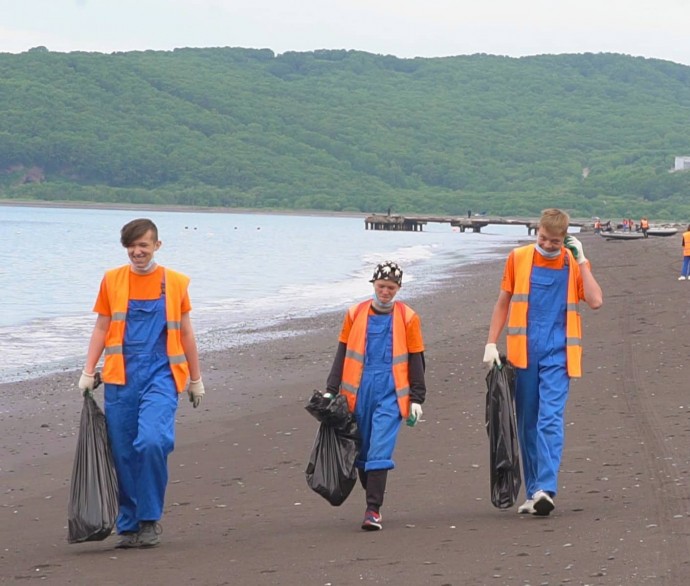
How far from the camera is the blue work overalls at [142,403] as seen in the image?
264 inches

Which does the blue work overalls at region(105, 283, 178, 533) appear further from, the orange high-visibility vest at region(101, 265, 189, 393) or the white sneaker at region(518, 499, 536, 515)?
the white sneaker at region(518, 499, 536, 515)

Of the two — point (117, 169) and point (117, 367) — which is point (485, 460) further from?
point (117, 169)

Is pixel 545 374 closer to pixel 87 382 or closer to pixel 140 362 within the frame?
pixel 140 362

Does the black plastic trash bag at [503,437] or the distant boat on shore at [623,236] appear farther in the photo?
the distant boat on shore at [623,236]

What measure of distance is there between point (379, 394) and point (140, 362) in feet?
4.09

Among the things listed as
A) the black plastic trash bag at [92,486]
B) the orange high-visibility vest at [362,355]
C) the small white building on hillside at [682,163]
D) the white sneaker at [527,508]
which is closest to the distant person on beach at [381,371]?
the orange high-visibility vest at [362,355]

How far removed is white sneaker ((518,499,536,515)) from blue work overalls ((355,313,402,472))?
0.71 meters

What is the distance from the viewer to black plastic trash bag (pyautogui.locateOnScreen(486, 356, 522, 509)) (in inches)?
282

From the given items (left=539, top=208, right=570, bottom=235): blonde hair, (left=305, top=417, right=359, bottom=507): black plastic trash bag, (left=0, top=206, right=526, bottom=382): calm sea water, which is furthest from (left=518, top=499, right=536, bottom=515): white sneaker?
(left=0, top=206, right=526, bottom=382): calm sea water

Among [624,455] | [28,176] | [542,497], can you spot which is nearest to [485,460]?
[624,455]

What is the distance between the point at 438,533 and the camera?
22.0 feet

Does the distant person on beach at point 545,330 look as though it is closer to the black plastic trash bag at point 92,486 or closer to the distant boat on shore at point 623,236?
the black plastic trash bag at point 92,486

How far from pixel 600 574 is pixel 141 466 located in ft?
7.63

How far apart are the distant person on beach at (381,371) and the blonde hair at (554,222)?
2.63 feet
